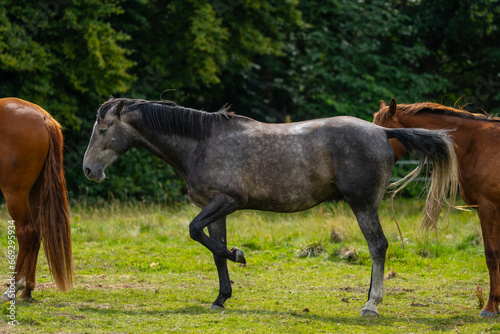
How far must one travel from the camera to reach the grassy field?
5.24 m

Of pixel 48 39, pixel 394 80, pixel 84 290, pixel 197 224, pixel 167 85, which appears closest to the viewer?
pixel 197 224

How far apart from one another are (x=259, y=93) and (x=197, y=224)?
15.4 meters

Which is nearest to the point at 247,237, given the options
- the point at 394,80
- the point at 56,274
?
the point at 56,274

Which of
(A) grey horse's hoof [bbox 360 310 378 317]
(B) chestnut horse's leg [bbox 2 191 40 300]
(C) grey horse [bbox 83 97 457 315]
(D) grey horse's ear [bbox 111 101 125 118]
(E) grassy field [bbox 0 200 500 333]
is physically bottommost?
(E) grassy field [bbox 0 200 500 333]

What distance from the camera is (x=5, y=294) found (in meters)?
5.84

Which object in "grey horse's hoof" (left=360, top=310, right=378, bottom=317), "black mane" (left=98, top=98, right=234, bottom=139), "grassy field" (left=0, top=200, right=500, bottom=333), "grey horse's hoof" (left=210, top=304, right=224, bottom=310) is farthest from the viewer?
"black mane" (left=98, top=98, right=234, bottom=139)

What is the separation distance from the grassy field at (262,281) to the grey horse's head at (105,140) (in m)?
1.42

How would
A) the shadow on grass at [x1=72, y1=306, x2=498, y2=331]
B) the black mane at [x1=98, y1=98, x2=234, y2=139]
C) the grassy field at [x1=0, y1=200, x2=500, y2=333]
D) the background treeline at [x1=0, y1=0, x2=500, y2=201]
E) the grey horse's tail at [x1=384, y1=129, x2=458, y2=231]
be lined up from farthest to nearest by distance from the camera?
the background treeline at [x1=0, y1=0, x2=500, y2=201], the black mane at [x1=98, y1=98, x2=234, y2=139], the grey horse's tail at [x1=384, y1=129, x2=458, y2=231], the shadow on grass at [x1=72, y1=306, x2=498, y2=331], the grassy field at [x1=0, y1=200, x2=500, y2=333]

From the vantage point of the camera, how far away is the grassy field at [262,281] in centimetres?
524

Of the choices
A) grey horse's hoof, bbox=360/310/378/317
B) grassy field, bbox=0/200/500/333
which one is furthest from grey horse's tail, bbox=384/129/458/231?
grassy field, bbox=0/200/500/333

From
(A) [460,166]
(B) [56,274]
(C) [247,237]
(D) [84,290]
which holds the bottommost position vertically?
(C) [247,237]

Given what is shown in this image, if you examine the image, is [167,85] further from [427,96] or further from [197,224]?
[197,224]

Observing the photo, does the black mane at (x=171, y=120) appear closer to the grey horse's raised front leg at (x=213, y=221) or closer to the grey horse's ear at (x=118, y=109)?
the grey horse's ear at (x=118, y=109)

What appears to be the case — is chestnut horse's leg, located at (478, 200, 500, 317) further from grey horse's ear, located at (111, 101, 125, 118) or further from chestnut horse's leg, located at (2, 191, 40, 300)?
chestnut horse's leg, located at (2, 191, 40, 300)
